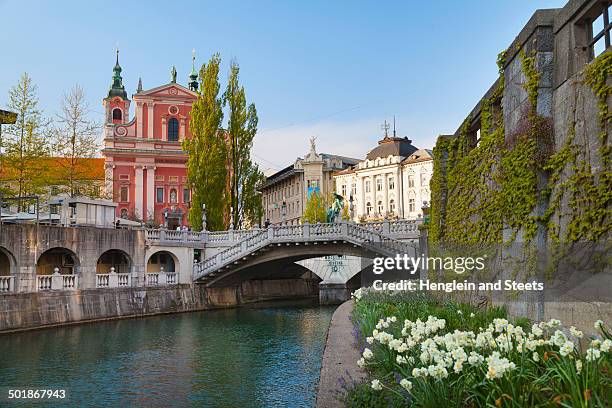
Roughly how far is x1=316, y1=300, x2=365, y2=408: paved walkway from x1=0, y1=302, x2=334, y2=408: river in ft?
4.55

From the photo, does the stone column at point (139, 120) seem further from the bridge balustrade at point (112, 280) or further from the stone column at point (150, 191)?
the bridge balustrade at point (112, 280)

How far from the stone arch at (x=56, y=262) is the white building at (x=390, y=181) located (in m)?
41.1

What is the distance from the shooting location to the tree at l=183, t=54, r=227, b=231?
130ft

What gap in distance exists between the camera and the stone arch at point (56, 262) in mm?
28375

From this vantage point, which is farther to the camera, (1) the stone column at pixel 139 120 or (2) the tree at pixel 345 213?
(2) the tree at pixel 345 213

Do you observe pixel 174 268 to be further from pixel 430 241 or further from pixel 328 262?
pixel 430 241

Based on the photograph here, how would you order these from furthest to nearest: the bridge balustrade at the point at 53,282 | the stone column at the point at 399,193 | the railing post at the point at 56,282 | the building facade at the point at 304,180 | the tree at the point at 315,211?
1. the building facade at the point at 304,180
2. the stone column at the point at 399,193
3. the tree at the point at 315,211
4. the railing post at the point at 56,282
5. the bridge balustrade at the point at 53,282

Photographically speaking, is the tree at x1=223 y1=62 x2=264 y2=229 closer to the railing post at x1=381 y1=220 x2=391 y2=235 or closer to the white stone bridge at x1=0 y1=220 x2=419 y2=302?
the white stone bridge at x1=0 y1=220 x2=419 y2=302

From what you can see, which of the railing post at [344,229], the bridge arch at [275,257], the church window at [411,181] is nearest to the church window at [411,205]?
the church window at [411,181]

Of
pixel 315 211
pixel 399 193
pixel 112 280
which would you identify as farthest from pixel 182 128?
pixel 112 280

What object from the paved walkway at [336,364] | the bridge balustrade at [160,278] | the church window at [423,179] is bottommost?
the paved walkway at [336,364]

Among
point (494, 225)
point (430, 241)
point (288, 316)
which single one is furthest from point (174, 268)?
point (494, 225)

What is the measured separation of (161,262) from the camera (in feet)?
120

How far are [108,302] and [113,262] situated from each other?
5420 mm
